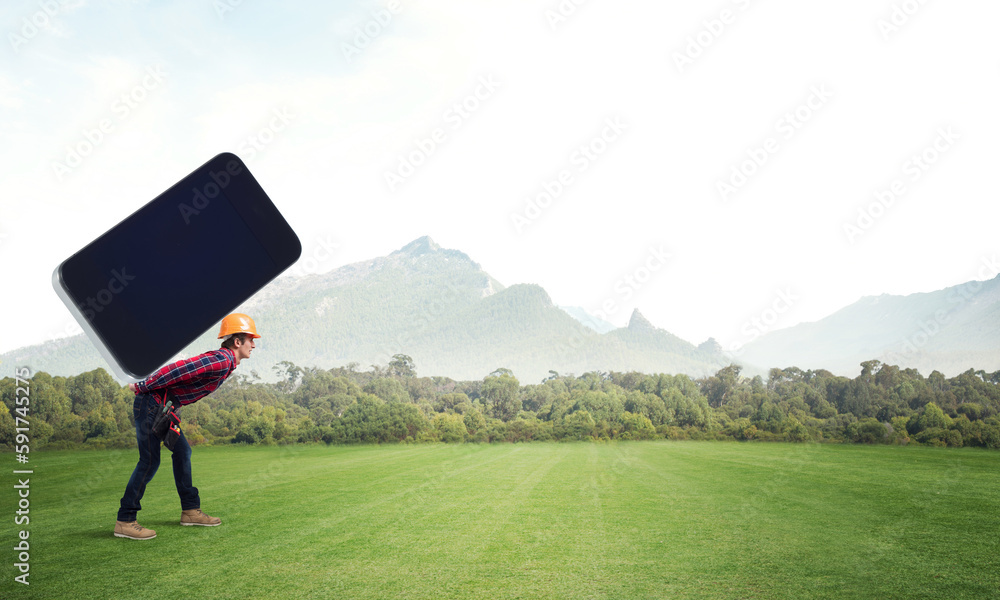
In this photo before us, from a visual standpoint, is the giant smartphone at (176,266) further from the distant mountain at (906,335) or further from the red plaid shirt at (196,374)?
the distant mountain at (906,335)

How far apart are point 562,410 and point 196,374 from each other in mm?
32203

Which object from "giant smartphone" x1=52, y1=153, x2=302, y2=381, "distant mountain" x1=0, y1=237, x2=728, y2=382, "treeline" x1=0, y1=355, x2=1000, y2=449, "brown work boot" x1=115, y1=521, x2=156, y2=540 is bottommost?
"treeline" x1=0, y1=355, x2=1000, y2=449

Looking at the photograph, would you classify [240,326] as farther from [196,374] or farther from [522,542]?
[522,542]

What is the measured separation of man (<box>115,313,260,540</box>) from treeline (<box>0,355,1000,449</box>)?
2001 cm

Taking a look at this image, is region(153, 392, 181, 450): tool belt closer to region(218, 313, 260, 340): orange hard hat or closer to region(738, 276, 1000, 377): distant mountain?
region(218, 313, 260, 340): orange hard hat

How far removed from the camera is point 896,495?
28.3 ft

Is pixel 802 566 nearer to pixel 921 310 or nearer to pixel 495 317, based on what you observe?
pixel 921 310

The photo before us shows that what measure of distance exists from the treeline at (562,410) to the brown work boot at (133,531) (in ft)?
65.2

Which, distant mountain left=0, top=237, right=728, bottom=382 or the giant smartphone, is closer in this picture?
the giant smartphone

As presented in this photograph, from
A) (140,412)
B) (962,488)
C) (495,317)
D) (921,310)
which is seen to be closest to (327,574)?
(140,412)

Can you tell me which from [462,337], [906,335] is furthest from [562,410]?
[462,337]

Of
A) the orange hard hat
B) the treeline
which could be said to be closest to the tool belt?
the orange hard hat

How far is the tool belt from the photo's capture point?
14.7ft

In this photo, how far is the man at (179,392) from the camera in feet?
12.8
